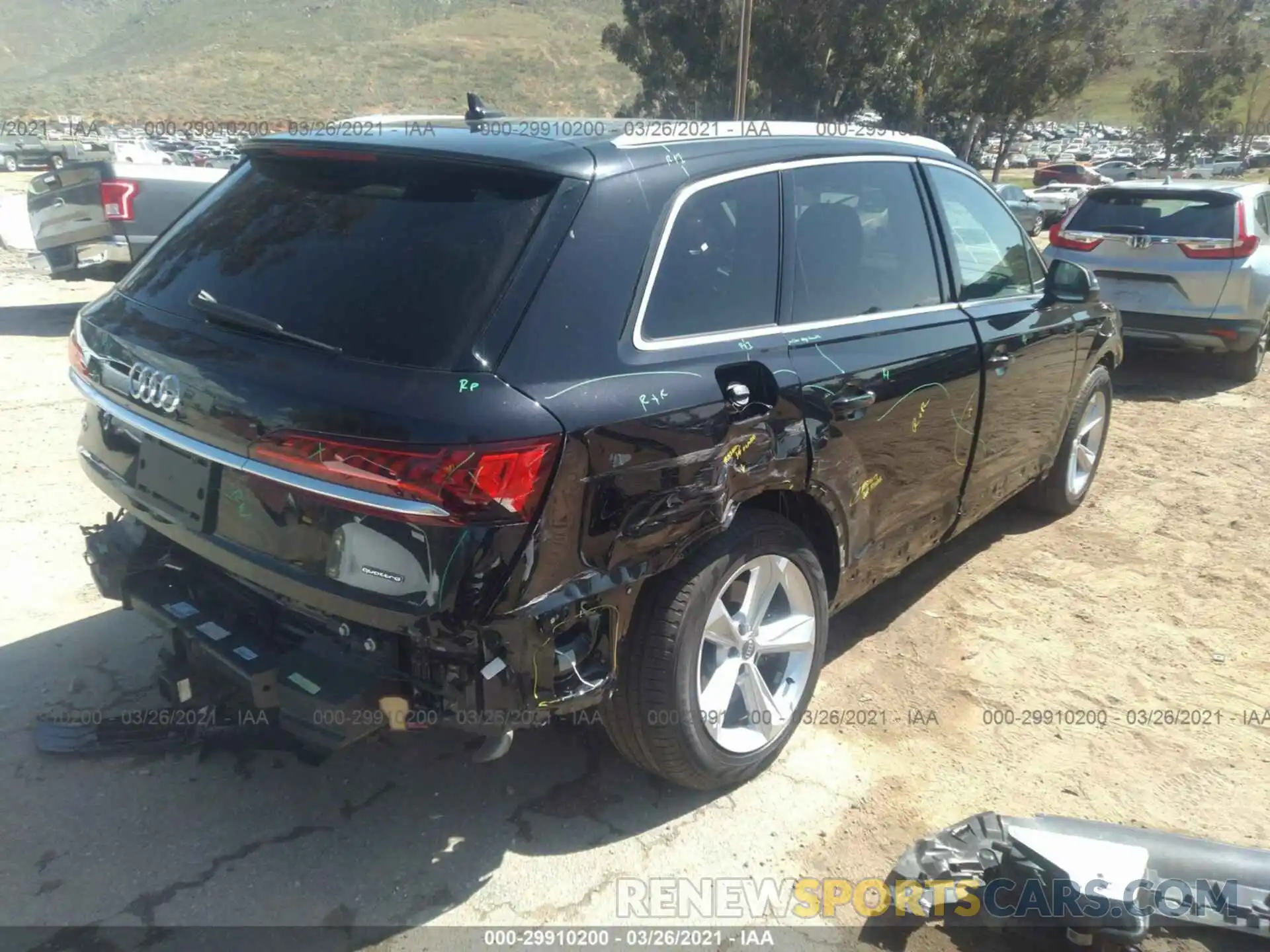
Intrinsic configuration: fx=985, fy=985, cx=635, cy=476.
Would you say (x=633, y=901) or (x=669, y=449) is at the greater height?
(x=669, y=449)

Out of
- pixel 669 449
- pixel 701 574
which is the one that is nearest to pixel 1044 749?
pixel 701 574

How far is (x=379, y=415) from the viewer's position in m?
2.17

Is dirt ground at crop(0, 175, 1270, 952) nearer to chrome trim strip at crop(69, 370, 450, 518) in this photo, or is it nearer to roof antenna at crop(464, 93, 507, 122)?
chrome trim strip at crop(69, 370, 450, 518)

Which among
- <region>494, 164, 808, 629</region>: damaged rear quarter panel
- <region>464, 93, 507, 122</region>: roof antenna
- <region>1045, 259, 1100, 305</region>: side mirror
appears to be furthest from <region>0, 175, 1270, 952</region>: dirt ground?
<region>464, 93, 507, 122</region>: roof antenna

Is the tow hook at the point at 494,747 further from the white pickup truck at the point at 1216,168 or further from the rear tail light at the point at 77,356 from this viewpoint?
the white pickup truck at the point at 1216,168

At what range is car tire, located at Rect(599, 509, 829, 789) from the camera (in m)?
2.64

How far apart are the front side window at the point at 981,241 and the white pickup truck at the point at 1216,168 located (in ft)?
143

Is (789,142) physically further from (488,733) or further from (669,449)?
(488,733)

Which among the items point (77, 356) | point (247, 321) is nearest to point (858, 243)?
point (247, 321)

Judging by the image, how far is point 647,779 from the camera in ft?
10.3

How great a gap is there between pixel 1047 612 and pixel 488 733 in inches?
115

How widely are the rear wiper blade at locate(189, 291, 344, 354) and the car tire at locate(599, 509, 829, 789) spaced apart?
1.04 meters

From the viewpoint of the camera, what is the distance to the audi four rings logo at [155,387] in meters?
2.53

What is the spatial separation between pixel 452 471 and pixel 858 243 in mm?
1881
